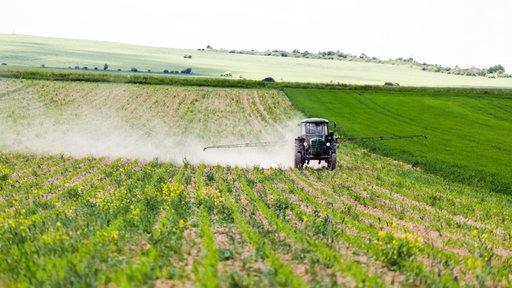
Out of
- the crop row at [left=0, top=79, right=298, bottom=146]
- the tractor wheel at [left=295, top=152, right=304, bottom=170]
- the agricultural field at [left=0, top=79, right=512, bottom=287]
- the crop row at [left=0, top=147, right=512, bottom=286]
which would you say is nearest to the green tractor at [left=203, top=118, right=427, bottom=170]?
the tractor wheel at [left=295, top=152, right=304, bottom=170]

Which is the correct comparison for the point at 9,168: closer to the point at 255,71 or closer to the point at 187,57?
the point at 255,71

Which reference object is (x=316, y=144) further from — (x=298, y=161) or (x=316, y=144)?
(x=298, y=161)

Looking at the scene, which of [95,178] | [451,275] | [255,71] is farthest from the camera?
[255,71]

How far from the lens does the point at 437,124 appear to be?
48094 mm

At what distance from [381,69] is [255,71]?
4402 cm

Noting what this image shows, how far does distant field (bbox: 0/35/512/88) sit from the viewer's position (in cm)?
10769

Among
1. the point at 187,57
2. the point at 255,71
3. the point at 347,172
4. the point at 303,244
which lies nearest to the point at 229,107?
the point at 347,172

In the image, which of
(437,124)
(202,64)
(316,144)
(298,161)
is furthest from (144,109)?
(202,64)

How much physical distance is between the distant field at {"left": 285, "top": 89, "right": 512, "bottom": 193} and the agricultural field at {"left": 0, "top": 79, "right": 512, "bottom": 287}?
1.97 m

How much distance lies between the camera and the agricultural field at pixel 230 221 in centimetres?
901

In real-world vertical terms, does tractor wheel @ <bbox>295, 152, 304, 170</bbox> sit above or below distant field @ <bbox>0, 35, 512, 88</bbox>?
below

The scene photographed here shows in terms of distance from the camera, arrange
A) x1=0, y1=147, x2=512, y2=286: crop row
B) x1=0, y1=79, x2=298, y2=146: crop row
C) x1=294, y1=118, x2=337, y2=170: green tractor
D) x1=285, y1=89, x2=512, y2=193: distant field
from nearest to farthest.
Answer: x1=0, y1=147, x2=512, y2=286: crop row
x1=294, y1=118, x2=337, y2=170: green tractor
x1=285, y1=89, x2=512, y2=193: distant field
x1=0, y1=79, x2=298, y2=146: crop row

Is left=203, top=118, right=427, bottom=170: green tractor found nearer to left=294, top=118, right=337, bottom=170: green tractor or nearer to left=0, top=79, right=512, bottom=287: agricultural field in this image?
left=294, top=118, right=337, bottom=170: green tractor

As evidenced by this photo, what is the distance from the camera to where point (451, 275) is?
9211 mm
